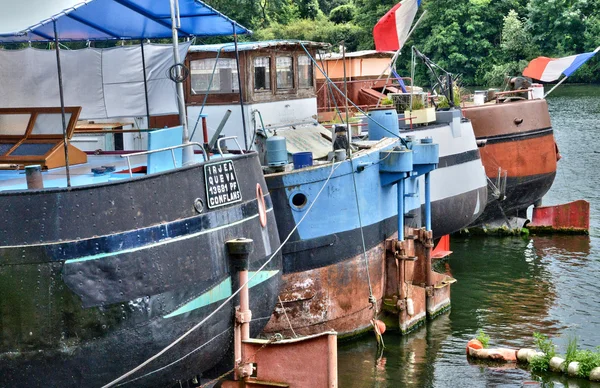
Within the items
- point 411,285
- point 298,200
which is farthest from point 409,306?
point 298,200

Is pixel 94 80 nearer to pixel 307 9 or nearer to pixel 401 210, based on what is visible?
pixel 401 210

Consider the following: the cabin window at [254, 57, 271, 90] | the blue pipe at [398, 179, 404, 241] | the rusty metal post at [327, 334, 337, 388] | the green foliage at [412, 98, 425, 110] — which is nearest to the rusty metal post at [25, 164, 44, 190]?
the rusty metal post at [327, 334, 337, 388]

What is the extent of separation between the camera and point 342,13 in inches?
2830

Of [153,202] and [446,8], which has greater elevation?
[446,8]

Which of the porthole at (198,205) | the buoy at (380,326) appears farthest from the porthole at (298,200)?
the porthole at (198,205)

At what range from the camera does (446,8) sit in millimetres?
76000

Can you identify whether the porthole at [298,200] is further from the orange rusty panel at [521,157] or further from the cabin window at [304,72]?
the orange rusty panel at [521,157]

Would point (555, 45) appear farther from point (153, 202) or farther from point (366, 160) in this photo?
point (153, 202)

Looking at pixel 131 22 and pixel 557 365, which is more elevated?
pixel 131 22

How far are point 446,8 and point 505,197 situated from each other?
164 ft

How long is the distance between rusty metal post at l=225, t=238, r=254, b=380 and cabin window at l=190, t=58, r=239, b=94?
7126 millimetres

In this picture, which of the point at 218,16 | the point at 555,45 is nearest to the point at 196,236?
the point at 218,16

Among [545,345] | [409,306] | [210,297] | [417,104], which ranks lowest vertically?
[545,345]

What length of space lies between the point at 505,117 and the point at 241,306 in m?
17.3
